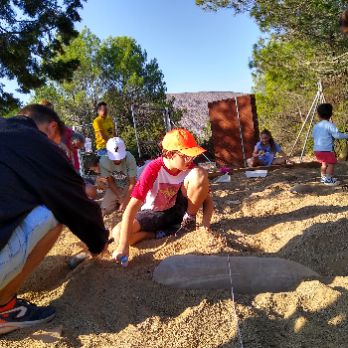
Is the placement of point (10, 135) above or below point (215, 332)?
above

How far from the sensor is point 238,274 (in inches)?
95.7

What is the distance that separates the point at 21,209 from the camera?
5.41ft

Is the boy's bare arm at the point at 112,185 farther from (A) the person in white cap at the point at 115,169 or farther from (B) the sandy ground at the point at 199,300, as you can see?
(B) the sandy ground at the point at 199,300

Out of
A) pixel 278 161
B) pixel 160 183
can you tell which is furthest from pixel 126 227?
pixel 278 161

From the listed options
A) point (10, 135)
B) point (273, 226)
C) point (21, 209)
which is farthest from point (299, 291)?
point (10, 135)

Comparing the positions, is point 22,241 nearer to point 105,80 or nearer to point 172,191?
point 172,191

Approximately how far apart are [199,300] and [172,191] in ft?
3.72

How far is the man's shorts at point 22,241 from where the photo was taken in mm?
1660

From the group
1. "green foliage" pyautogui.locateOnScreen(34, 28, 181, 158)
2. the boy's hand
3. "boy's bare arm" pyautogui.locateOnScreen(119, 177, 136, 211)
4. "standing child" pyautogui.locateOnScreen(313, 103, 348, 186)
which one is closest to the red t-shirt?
the boy's hand

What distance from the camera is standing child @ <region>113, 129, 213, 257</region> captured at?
9.62 feet

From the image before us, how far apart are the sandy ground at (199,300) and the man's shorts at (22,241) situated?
0.41 metres

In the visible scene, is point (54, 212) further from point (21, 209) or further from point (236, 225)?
point (236, 225)

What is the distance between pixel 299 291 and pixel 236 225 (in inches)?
50.1

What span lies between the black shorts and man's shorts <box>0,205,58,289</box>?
147 centimetres
